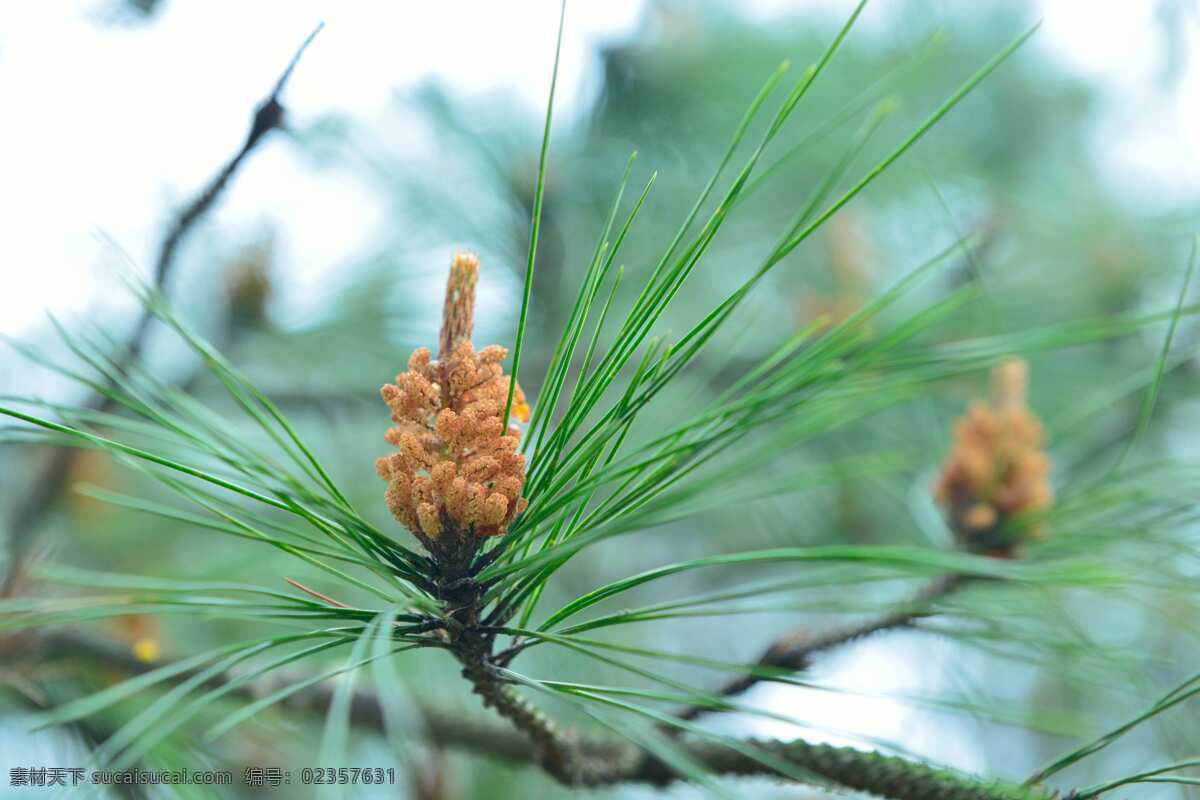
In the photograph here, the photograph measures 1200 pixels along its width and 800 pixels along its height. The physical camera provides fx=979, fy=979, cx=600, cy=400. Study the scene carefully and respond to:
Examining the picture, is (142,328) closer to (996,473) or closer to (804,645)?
(804,645)

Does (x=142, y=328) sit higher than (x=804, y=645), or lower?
higher

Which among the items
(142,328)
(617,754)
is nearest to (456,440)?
(617,754)

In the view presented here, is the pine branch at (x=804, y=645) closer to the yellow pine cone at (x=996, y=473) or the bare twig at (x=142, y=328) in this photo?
the yellow pine cone at (x=996, y=473)

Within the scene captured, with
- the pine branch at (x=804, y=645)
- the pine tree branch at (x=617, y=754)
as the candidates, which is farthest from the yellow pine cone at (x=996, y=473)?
the pine tree branch at (x=617, y=754)

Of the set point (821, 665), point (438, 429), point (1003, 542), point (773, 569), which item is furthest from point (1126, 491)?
point (773, 569)

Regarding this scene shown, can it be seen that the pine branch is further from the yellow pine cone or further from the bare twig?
the bare twig

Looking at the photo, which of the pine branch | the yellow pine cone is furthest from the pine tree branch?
the yellow pine cone
